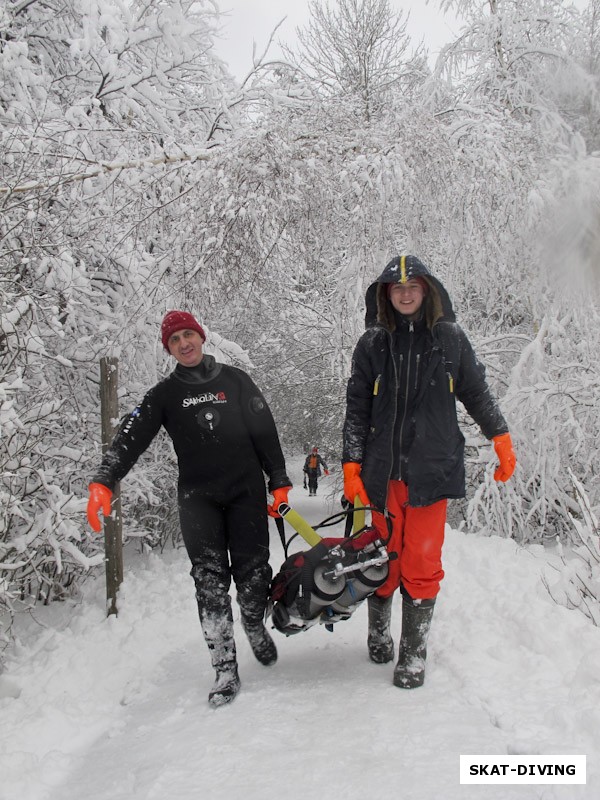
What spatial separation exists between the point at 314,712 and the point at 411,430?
1316mm

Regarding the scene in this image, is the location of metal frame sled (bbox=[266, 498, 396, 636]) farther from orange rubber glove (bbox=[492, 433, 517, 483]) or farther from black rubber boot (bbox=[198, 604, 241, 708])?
orange rubber glove (bbox=[492, 433, 517, 483])

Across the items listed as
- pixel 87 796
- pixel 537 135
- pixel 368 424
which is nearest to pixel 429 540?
pixel 368 424

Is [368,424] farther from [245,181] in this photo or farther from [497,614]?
[245,181]

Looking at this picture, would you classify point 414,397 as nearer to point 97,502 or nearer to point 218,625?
point 218,625

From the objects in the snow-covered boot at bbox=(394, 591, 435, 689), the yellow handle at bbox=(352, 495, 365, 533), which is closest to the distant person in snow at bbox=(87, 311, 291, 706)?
the yellow handle at bbox=(352, 495, 365, 533)

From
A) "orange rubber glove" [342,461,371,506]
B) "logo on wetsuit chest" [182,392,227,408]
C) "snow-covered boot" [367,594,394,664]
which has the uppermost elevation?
"logo on wetsuit chest" [182,392,227,408]

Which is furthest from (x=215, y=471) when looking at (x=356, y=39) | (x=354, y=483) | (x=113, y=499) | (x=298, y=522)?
(x=356, y=39)

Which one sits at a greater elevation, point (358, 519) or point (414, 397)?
point (414, 397)

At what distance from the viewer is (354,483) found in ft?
9.87

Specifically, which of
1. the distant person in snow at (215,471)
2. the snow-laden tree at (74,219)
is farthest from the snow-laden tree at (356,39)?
the distant person in snow at (215,471)

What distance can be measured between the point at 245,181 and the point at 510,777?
3867 mm

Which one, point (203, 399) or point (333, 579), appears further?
point (203, 399)

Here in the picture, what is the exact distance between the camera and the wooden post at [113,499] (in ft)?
15.5

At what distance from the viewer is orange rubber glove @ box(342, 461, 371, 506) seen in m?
3.00
